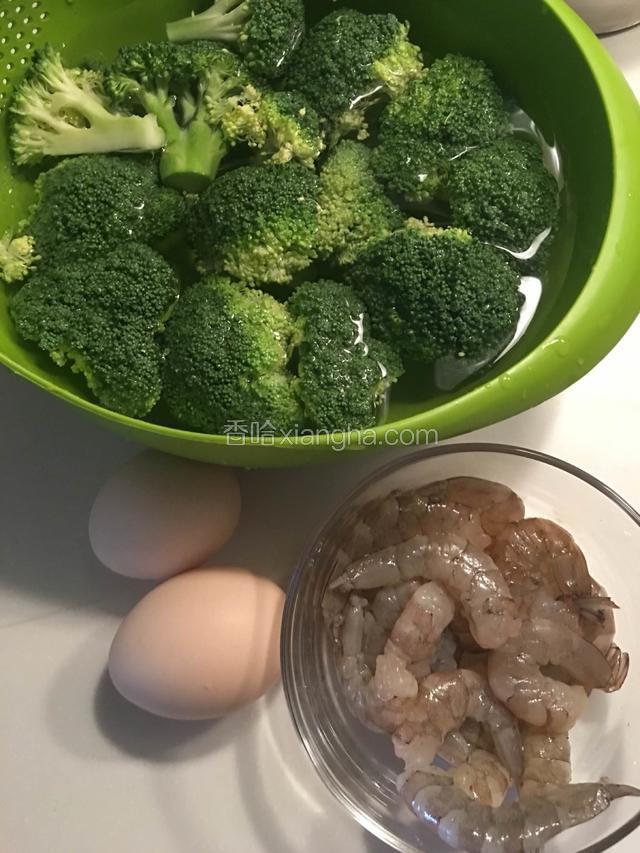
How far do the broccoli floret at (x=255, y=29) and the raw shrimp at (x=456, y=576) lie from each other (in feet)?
1.72

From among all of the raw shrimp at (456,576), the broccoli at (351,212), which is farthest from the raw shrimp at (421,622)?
the broccoli at (351,212)

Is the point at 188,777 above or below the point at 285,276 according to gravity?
below

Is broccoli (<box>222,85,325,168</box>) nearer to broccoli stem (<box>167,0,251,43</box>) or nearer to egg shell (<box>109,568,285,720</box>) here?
broccoli stem (<box>167,0,251,43</box>)

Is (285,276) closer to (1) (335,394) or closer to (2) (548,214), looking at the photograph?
(1) (335,394)

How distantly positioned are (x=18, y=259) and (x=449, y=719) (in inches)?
24.0

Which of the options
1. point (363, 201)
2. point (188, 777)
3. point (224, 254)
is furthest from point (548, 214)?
point (188, 777)

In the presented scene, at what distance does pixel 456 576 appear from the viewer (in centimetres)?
73

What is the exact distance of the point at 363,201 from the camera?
0.81 metres

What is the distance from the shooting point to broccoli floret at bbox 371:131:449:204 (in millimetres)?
825

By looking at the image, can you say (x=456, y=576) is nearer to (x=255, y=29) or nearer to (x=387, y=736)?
(x=387, y=736)

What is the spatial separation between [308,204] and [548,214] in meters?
0.24

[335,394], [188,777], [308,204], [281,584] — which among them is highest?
[308,204]

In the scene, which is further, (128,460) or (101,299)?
(128,460)

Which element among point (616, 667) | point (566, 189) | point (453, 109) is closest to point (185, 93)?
point (453, 109)
